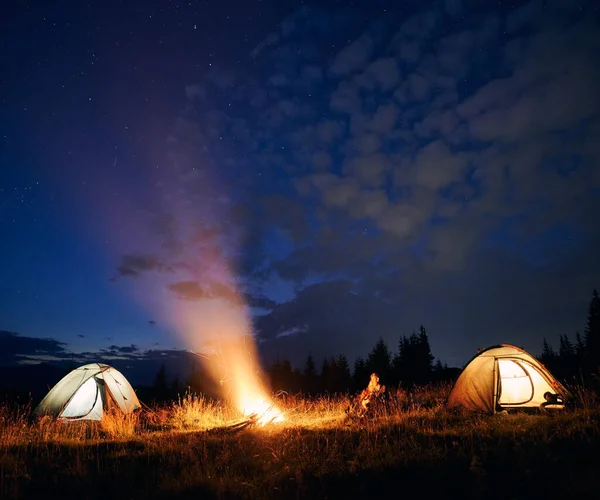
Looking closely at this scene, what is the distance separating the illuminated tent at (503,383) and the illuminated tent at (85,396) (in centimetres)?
1164

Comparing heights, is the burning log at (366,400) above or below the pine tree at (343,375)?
above

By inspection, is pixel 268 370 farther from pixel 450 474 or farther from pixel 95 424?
pixel 450 474

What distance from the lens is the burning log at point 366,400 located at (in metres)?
12.1

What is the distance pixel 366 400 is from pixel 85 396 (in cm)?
1000

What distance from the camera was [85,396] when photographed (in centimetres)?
1378

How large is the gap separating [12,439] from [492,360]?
1323 centimetres

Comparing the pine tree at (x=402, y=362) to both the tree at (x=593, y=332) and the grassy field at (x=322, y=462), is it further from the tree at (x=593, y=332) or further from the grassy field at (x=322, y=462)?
the grassy field at (x=322, y=462)

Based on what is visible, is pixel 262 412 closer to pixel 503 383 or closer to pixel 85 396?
pixel 85 396

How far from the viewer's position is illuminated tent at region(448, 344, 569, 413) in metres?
11.6

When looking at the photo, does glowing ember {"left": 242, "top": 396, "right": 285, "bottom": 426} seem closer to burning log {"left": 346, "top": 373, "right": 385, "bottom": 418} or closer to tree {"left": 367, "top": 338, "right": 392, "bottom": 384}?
burning log {"left": 346, "top": 373, "right": 385, "bottom": 418}

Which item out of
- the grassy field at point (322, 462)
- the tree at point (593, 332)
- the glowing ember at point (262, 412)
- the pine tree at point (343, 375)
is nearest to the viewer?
the grassy field at point (322, 462)

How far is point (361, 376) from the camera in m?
71.2

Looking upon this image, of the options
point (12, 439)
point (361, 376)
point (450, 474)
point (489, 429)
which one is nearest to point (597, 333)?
point (361, 376)

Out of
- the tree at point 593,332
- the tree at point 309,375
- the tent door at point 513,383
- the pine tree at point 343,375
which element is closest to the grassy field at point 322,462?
the tent door at point 513,383
